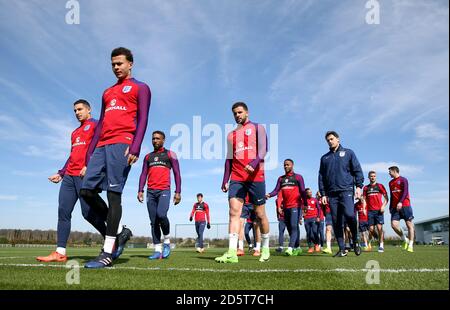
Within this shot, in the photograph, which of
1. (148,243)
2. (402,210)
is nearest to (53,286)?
(402,210)

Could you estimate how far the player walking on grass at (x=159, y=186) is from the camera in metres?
7.58

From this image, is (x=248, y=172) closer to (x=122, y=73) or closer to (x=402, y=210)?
(x=122, y=73)

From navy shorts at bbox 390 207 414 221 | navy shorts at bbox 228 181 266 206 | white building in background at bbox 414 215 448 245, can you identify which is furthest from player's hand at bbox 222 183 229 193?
white building in background at bbox 414 215 448 245

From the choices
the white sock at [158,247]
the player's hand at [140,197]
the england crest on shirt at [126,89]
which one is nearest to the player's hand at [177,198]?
the player's hand at [140,197]

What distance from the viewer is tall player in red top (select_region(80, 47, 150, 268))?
4477 millimetres

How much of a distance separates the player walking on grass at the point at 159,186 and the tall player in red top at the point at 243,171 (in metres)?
2.01

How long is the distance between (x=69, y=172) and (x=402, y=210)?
35.3 feet

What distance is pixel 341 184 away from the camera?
762cm

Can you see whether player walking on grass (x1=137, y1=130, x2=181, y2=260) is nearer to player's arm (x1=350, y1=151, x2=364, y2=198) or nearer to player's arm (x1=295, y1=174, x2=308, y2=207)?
player's arm (x1=350, y1=151, x2=364, y2=198)

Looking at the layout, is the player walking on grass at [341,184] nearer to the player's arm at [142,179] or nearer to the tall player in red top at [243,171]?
the tall player in red top at [243,171]

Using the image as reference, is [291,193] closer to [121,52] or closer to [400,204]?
[400,204]

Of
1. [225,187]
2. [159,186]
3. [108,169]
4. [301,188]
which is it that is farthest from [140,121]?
[301,188]

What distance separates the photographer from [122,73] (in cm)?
489

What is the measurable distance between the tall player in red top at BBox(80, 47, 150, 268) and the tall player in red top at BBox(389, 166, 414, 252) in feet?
33.2
